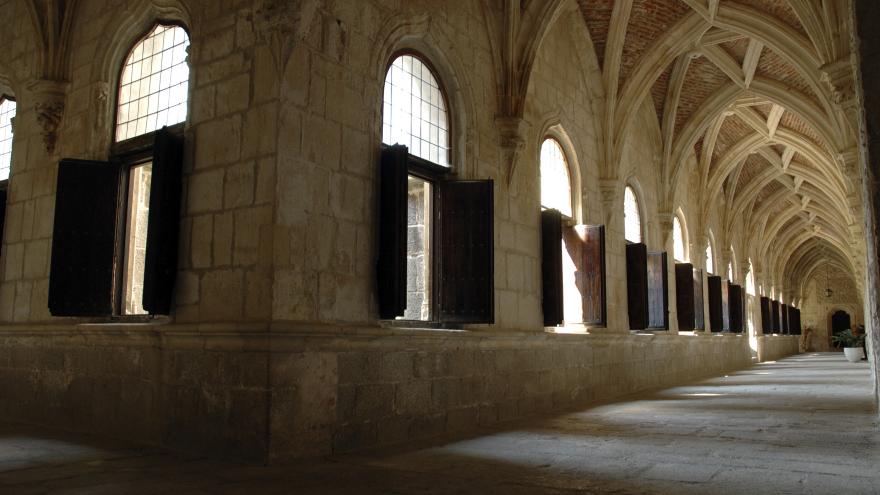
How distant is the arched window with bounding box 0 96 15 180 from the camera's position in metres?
8.10

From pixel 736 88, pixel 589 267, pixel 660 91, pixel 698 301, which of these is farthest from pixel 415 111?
pixel 698 301

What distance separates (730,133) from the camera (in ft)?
56.9

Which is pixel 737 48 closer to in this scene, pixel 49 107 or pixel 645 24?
pixel 645 24

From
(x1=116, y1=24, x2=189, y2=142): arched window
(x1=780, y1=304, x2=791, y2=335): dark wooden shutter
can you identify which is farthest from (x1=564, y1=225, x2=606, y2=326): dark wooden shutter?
(x1=780, y1=304, x2=791, y2=335): dark wooden shutter

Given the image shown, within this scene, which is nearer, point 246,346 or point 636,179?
point 246,346

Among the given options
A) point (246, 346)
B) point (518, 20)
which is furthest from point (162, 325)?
point (518, 20)

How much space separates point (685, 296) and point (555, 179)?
6060mm

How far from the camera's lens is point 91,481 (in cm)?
Answer: 404

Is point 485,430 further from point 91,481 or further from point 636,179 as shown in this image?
point 636,179

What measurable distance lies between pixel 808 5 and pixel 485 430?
310 inches

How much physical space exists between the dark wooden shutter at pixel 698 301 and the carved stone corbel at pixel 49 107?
40.9 feet

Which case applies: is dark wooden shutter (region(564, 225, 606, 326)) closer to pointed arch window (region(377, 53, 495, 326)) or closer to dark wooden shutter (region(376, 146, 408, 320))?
pointed arch window (region(377, 53, 495, 326))

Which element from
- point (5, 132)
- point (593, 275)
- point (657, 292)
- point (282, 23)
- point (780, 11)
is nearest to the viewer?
point (282, 23)

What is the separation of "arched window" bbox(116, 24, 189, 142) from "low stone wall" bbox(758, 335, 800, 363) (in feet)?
78.4
